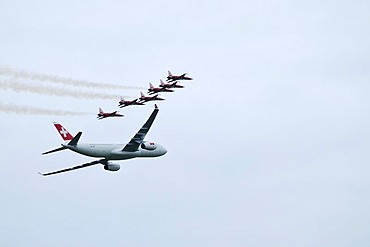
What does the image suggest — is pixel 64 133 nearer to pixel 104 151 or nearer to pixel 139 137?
pixel 104 151

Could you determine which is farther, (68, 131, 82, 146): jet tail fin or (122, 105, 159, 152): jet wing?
(122, 105, 159, 152): jet wing

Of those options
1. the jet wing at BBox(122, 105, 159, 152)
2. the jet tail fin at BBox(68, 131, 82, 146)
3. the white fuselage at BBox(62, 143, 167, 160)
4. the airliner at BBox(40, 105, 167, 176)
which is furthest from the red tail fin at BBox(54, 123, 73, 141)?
the jet wing at BBox(122, 105, 159, 152)

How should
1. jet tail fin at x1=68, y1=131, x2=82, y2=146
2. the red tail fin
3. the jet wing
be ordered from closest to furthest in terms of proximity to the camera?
jet tail fin at x1=68, y1=131, x2=82, y2=146
the jet wing
the red tail fin

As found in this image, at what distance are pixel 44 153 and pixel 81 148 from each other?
221 inches

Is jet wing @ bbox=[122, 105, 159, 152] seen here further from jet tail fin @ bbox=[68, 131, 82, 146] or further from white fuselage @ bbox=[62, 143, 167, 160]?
jet tail fin @ bbox=[68, 131, 82, 146]

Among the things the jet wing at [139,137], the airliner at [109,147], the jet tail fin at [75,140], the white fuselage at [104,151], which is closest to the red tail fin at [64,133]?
the airliner at [109,147]

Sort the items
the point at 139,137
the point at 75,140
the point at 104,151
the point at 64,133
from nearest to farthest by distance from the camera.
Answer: the point at 75,140, the point at 104,151, the point at 139,137, the point at 64,133

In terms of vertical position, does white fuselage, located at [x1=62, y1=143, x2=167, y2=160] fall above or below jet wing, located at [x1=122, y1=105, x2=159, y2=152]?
below

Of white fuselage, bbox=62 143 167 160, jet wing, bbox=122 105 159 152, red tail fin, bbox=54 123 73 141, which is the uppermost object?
red tail fin, bbox=54 123 73 141

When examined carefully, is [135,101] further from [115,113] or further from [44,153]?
[44,153]

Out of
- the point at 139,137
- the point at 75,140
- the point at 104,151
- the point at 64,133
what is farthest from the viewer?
the point at 64,133

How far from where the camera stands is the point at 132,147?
641ft

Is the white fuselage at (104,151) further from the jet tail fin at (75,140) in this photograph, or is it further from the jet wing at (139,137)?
the jet wing at (139,137)

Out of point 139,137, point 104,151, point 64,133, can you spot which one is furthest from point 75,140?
point 139,137
